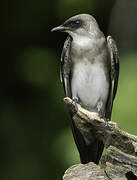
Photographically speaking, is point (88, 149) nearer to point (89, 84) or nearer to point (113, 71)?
point (89, 84)

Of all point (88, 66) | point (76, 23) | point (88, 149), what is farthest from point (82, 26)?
point (88, 149)

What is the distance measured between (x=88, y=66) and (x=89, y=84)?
150 millimetres

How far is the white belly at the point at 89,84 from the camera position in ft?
15.7

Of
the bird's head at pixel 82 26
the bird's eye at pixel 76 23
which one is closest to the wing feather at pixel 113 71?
the bird's head at pixel 82 26

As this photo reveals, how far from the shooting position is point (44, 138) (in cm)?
593

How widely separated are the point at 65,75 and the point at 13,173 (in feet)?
4.53

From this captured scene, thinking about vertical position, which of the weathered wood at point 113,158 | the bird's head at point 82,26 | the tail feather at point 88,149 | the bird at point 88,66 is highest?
the bird's head at point 82,26

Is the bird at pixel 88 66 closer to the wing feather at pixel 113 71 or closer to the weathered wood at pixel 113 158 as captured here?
the wing feather at pixel 113 71

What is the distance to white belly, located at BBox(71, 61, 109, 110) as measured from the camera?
15.7 ft

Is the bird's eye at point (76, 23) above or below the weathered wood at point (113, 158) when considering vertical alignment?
above

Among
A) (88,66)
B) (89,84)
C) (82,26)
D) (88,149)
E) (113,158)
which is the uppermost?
(82,26)

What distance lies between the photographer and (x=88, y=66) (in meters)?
4.77

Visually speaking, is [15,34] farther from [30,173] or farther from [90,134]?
[90,134]

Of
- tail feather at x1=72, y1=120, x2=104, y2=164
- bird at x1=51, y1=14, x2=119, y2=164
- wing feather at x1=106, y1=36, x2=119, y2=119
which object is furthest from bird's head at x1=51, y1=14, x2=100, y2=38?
tail feather at x1=72, y1=120, x2=104, y2=164
